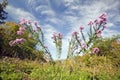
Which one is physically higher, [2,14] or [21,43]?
[2,14]

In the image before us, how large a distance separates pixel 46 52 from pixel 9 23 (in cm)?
2985

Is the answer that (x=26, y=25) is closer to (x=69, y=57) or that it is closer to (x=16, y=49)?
(x=69, y=57)

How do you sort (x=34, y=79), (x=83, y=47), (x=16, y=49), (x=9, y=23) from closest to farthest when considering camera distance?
(x=83, y=47) < (x=34, y=79) < (x=16, y=49) < (x=9, y=23)

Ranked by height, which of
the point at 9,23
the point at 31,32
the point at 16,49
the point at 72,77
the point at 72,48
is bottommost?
the point at 72,77

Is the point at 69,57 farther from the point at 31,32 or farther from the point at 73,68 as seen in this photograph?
the point at 73,68

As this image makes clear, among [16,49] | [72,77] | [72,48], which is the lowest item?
[72,77]

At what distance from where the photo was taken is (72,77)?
7.91 metres

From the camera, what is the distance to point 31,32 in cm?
530

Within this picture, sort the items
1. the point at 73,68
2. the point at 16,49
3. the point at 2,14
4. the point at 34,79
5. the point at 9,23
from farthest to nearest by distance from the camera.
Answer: the point at 2,14 < the point at 9,23 < the point at 16,49 < the point at 73,68 < the point at 34,79

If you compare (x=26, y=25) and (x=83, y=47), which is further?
(x=26, y=25)

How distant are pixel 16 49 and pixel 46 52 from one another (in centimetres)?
2381

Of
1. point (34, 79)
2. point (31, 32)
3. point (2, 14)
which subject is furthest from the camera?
point (2, 14)

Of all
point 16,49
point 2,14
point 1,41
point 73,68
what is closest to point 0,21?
point 2,14

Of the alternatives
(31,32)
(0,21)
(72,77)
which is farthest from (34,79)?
(0,21)
